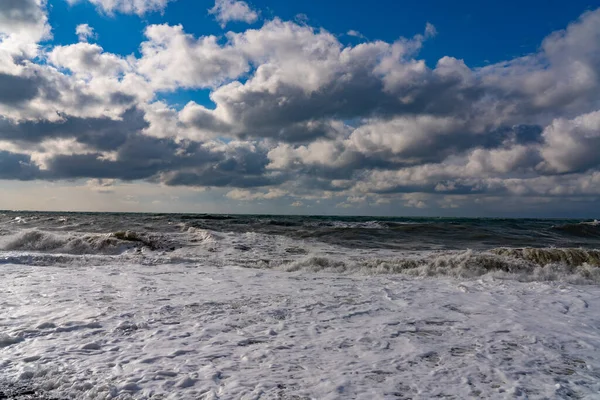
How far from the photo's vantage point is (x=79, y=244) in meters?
19.1

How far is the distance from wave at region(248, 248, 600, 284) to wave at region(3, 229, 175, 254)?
8.09 m

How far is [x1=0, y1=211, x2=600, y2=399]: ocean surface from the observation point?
423cm

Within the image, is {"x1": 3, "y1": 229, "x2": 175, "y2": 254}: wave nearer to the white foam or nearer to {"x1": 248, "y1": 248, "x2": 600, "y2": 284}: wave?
{"x1": 248, "y1": 248, "x2": 600, "y2": 284}: wave

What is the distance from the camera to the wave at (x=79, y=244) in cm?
1842

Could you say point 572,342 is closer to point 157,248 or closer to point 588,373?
point 588,373

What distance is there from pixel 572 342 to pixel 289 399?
454cm

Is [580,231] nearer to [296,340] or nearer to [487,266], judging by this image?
Result: [487,266]

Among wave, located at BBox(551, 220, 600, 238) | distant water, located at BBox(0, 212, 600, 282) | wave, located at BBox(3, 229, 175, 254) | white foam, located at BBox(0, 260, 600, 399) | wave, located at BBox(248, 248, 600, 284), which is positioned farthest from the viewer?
wave, located at BBox(551, 220, 600, 238)

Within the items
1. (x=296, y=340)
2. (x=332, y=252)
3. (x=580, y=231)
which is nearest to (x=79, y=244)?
(x=332, y=252)

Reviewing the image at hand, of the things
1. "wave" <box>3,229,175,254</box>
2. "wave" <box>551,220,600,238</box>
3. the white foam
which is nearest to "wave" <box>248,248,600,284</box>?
the white foam

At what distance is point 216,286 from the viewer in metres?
9.68

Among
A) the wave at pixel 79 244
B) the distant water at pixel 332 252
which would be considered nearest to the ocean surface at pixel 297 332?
the distant water at pixel 332 252

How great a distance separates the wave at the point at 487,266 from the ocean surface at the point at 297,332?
0.12 meters

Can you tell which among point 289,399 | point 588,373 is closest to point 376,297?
point 588,373
